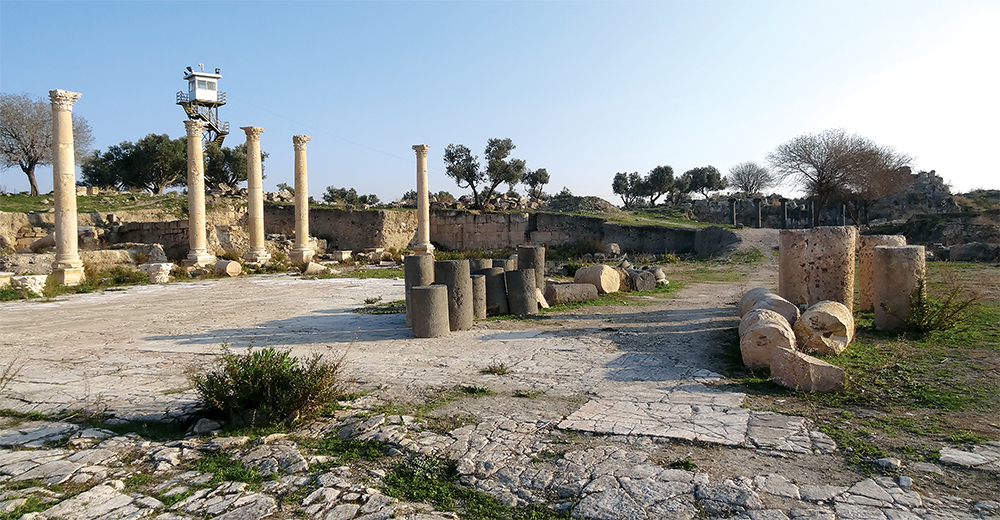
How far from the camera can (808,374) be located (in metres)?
5.72

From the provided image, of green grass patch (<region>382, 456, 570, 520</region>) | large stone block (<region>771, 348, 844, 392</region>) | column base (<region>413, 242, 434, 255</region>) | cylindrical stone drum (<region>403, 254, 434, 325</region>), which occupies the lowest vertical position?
green grass patch (<region>382, 456, 570, 520</region>)

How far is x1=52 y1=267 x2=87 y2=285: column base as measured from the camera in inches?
647

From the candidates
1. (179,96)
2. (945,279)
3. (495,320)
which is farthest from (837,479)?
(179,96)

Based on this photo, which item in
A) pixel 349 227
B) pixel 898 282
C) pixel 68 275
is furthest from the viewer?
pixel 349 227

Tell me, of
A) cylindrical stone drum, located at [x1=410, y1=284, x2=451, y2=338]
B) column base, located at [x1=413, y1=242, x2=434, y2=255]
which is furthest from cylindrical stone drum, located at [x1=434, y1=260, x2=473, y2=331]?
column base, located at [x1=413, y1=242, x2=434, y2=255]

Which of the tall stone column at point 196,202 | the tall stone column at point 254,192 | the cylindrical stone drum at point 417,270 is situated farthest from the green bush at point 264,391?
the tall stone column at point 254,192

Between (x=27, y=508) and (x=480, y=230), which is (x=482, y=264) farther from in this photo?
(x=480, y=230)

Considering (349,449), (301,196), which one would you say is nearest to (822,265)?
(349,449)

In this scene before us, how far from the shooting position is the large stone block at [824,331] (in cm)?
701

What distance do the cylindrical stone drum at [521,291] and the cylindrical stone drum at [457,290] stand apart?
1.35 metres

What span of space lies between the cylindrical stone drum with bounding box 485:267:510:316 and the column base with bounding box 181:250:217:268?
13.7 meters

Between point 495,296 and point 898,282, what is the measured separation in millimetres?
6237

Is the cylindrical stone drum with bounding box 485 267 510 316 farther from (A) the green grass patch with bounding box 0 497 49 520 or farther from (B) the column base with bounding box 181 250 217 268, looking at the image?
(B) the column base with bounding box 181 250 217 268

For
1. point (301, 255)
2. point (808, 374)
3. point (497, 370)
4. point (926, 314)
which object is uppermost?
point (301, 255)
